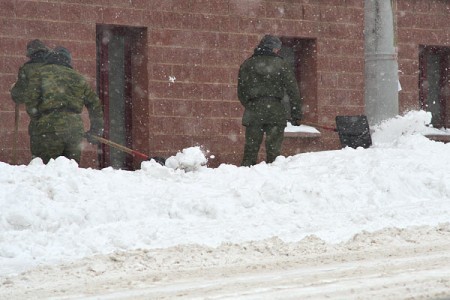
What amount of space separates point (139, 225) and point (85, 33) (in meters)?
6.48

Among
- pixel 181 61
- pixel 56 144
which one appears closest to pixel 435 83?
pixel 181 61

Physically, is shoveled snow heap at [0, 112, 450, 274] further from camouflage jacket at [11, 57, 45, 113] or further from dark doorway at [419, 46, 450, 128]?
dark doorway at [419, 46, 450, 128]

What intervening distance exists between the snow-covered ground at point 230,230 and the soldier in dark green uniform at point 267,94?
1.37 metres

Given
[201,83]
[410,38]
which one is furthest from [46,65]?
[410,38]

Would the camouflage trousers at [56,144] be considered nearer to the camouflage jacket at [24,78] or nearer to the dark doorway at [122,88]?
the camouflage jacket at [24,78]

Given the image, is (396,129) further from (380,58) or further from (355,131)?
(380,58)

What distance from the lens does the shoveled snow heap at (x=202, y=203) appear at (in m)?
9.12

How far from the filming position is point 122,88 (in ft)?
54.5

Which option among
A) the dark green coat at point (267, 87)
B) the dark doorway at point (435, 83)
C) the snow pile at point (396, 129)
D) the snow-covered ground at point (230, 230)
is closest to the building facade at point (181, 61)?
→ the snow pile at point (396, 129)

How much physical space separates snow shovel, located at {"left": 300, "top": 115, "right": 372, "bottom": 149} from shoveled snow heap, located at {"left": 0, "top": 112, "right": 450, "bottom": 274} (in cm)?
196

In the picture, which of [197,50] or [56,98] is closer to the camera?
[56,98]

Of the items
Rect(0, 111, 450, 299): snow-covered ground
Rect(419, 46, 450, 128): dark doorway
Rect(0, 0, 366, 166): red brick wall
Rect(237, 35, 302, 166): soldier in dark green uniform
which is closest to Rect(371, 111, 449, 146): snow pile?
Rect(237, 35, 302, 166): soldier in dark green uniform

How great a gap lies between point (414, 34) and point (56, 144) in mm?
8535

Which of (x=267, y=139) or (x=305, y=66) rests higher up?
(x=305, y=66)
